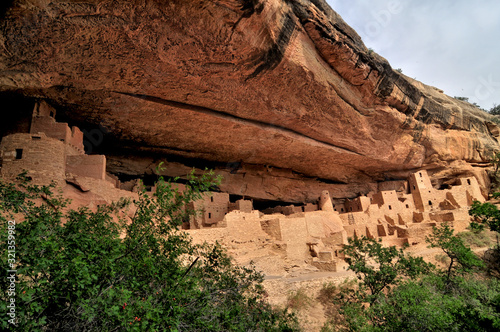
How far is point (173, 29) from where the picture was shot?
8961 mm

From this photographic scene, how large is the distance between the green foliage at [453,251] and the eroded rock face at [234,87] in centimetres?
545

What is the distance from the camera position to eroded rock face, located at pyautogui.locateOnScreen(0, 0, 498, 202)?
8.58m

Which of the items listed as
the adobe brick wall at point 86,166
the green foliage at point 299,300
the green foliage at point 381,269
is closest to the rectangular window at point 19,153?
the adobe brick wall at point 86,166

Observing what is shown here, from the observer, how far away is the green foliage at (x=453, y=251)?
13320mm

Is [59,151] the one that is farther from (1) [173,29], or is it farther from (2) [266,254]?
(2) [266,254]

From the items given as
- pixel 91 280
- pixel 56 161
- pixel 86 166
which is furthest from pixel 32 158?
pixel 91 280

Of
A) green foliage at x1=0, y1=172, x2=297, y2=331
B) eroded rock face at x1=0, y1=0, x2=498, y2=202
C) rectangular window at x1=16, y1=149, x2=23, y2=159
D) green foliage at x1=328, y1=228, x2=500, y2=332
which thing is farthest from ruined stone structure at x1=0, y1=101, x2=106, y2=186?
green foliage at x1=328, y1=228, x2=500, y2=332

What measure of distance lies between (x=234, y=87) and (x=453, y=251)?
37.8 feet

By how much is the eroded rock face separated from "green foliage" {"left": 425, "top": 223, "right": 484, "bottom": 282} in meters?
5.45

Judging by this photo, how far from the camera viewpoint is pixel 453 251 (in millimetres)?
13742

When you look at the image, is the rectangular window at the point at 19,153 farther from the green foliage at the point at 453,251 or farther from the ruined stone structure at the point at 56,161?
the green foliage at the point at 453,251

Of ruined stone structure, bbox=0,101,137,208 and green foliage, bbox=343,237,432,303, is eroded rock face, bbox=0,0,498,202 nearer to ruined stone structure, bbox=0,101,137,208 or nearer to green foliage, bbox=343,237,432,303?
ruined stone structure, bbox=0,101,137,208

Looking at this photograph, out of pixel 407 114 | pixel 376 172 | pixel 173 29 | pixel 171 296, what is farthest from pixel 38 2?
pixel 376 172

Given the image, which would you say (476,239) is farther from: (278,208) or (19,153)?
(19,153)
